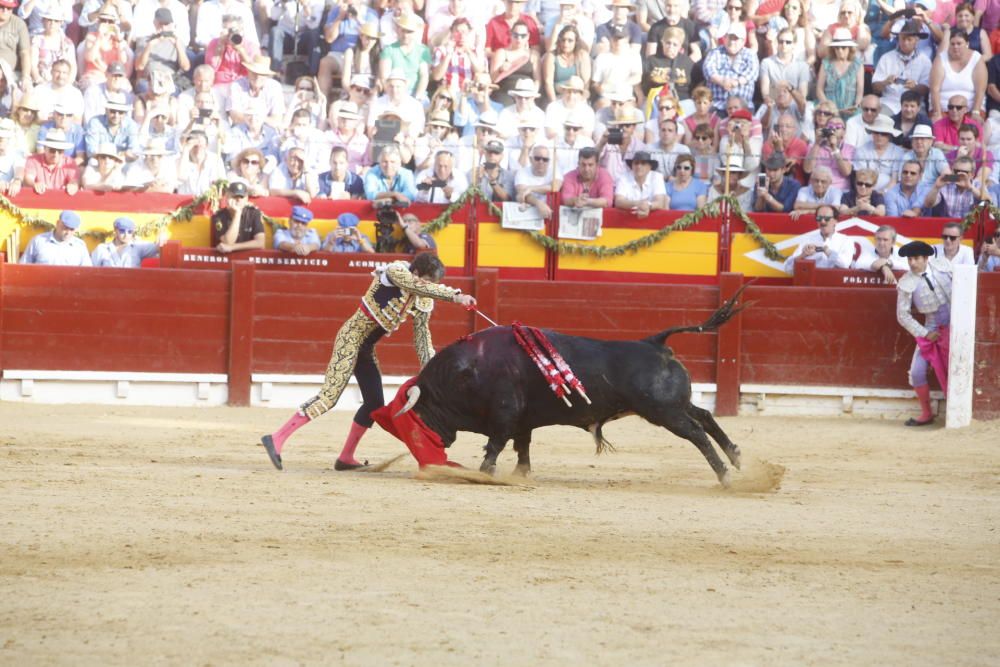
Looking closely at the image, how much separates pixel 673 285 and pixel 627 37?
104 inches

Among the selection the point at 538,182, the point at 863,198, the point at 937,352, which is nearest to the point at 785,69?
the point at 863,198

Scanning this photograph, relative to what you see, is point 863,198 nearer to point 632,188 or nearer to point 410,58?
point 632,188

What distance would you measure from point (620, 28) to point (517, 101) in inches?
49.1

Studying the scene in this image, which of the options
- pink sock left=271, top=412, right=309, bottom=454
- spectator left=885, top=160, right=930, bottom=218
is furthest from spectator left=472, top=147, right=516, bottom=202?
pink sock left=271, top=412, right=309, bottom=454

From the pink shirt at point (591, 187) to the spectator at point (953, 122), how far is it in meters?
2.58

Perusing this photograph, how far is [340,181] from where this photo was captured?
1183 cm

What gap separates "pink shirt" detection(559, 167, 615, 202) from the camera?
38.9 feet

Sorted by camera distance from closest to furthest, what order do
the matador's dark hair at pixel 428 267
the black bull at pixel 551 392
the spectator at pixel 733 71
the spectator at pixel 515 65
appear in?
the black bull at pixel 551 392
the matador's dark hair at pixel 428 267
the spectator at pixel 733 71
the spectator at pixel 515 65

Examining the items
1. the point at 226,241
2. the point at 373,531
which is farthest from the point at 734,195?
the point at 373,531

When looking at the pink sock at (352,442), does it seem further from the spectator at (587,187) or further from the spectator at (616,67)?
the spectator at (616,67)

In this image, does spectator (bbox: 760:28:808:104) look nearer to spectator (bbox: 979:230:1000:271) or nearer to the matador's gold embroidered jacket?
spectator (bbox: 979:230:1000:271)

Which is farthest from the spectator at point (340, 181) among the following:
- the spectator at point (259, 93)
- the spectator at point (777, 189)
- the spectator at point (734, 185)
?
the spectator at point (777, 189)

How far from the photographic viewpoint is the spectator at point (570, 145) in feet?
39.0

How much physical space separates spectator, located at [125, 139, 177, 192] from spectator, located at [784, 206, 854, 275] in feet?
16.1
